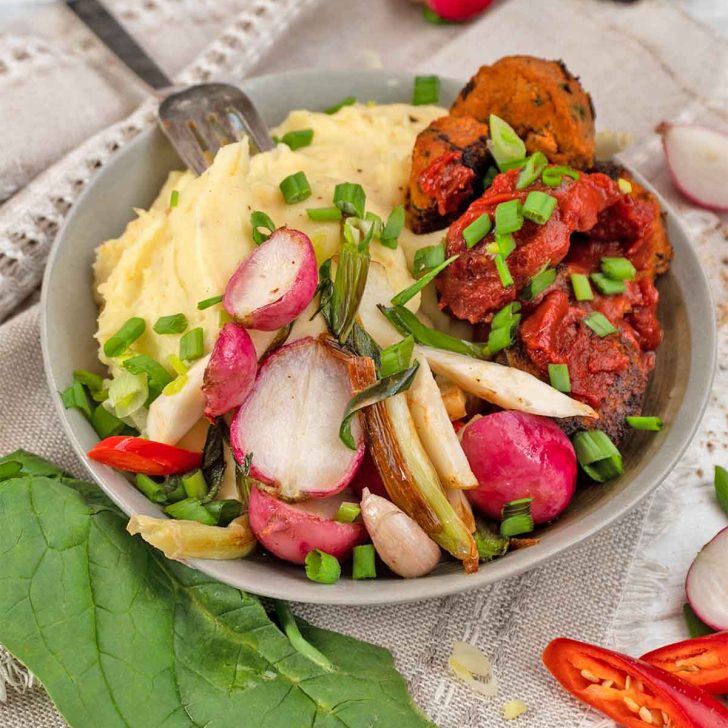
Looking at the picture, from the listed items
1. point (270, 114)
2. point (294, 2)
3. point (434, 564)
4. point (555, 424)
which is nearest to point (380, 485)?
point (434, 564)

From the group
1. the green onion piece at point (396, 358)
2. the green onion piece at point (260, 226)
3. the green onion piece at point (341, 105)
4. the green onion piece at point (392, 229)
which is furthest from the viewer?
the green onion piece at point (341, 105)

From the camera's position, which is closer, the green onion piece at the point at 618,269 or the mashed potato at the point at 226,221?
the mashed potato at the point at 226,221

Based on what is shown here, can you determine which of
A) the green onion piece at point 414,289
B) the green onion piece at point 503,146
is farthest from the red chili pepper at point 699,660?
the green onion piece at point 503,146

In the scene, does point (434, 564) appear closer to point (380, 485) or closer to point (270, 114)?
point (380, 485)

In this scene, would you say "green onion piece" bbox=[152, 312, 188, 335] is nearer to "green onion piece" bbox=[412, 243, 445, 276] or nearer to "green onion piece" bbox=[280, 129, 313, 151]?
"green onion piece" bbox=[412, 243, 445, 276]

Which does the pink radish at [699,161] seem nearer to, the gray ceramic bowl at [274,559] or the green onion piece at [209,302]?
the gray ceramic bowl at [274,559]

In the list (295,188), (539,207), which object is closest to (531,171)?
(539,207)

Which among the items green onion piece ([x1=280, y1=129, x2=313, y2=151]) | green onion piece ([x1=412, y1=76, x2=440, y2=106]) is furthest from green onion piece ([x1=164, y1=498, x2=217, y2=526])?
green onion piece ([x1=412, y1=76, x2=440, y2=106])

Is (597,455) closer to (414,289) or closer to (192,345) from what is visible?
(414,289)
